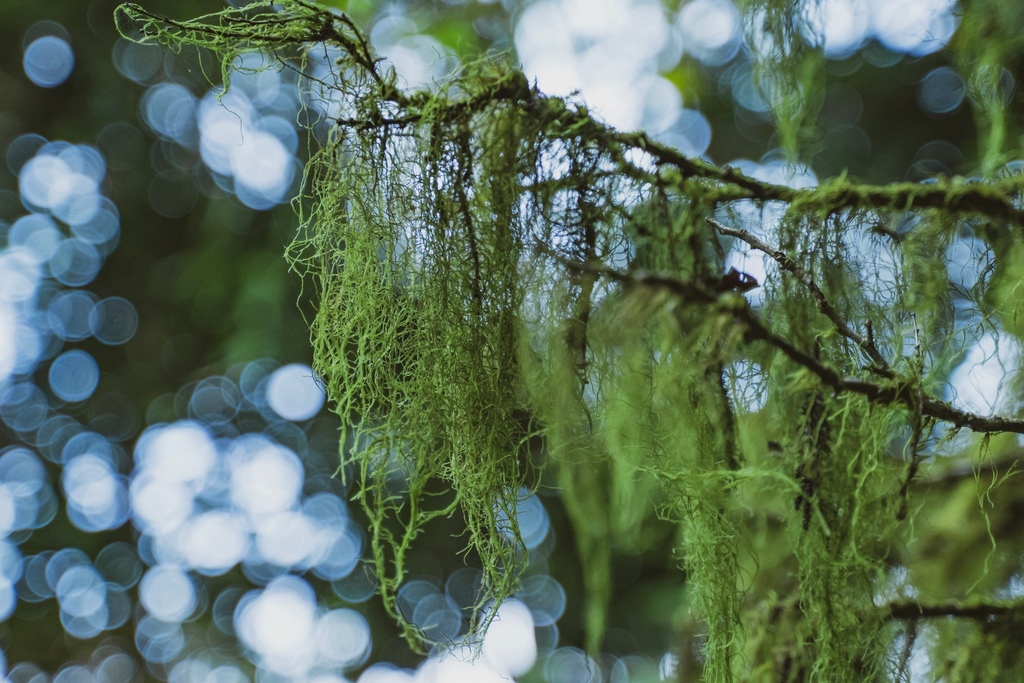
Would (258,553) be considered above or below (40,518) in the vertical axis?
above

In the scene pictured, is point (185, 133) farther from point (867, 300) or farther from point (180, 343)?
point (867, 300)

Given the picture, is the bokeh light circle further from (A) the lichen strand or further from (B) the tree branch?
(B) the tree branch

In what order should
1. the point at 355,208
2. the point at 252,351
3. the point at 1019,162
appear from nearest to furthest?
1. the point at 355,208
2. the point at 1019,162
3. the point at 252,351

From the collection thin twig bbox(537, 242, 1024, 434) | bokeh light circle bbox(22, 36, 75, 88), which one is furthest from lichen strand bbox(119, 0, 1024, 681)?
bokeh light circle bbox(22, 36, 75, 88)

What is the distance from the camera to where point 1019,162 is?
0.88 metres

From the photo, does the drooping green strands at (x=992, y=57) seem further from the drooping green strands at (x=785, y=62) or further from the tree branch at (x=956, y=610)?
the tree branch at (x=956, y=610)

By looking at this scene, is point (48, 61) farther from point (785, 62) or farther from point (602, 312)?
point (602, 312)

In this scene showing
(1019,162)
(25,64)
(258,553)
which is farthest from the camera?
(258,553)

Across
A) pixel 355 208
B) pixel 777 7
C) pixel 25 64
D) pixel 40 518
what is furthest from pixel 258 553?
pixel 777 7

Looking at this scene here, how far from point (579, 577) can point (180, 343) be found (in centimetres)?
135

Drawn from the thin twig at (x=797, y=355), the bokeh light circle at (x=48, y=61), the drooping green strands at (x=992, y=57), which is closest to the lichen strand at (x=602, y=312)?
the thin twig at (x=797, y=355)

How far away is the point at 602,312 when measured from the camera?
24.0 inches

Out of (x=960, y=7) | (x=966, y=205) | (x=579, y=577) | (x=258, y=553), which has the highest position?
(x=960, y=7)

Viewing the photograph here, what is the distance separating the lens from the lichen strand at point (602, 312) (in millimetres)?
648
